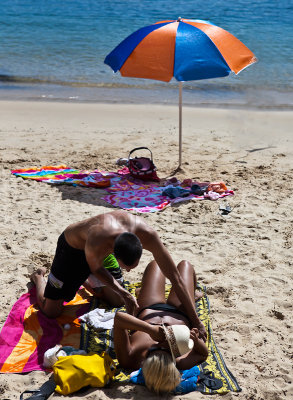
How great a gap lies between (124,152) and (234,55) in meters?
2.43

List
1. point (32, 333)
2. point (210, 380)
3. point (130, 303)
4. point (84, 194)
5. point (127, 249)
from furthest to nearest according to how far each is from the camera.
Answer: point (84, 194) < point (32, 333) < point (130, 303) < point (210, 380) < point (127, 249)

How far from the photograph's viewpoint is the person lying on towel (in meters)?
3.32

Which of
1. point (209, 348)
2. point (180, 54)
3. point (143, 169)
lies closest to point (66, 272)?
point (209, 348)

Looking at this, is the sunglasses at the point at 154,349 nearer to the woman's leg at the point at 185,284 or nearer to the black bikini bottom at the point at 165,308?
the black bikini bottom at the point at 165,308

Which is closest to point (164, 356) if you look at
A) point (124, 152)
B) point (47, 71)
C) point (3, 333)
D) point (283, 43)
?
point (3, 333)

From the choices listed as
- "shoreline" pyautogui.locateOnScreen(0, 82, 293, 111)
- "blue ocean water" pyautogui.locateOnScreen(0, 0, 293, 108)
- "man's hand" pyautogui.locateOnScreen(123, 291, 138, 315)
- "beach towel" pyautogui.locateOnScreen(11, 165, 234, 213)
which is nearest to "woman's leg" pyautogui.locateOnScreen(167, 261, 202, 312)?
"man's hand" pyautogui.locateOnScreen(123, 291, 138, 315)

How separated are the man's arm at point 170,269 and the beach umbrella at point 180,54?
3.18 metres

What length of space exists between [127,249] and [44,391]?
1162 millimetres

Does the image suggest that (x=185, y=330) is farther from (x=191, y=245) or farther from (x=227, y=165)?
(x=227, y=165)

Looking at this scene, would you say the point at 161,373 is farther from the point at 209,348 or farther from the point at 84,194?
the point at 84,194

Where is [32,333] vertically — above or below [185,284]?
below

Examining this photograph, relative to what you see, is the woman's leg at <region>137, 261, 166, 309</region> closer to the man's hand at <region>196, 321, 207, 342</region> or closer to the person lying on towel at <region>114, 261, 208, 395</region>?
the person lying on towel at <region>114, 261, 208, 395</region>

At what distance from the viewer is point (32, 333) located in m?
4.23

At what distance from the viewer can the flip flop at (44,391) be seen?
344 cm
